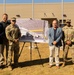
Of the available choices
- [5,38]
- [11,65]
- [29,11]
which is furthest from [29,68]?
[29,11]

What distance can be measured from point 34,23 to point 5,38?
155cm

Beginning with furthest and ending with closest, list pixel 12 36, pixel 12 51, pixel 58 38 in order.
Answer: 1. pixel 12 51
2. pixel 12 36
3. pixel 58 38

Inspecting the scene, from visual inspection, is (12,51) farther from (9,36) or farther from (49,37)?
(49,37)

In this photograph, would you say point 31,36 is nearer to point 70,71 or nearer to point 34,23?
point 34,23

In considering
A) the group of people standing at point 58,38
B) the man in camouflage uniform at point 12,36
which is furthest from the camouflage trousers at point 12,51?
the group of people standing at point 58,38

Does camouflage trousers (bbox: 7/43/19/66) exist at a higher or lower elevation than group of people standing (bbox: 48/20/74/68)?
lower

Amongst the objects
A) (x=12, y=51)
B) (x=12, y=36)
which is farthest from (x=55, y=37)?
(x=12, y=51)

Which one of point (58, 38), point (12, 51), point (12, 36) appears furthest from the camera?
point (12, 51)

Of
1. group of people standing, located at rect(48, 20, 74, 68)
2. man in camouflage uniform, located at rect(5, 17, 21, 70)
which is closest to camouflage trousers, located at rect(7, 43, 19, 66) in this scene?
man in camouflage uniform, located at rect(5, 17, 21, 70)

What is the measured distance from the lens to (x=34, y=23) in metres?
12.1

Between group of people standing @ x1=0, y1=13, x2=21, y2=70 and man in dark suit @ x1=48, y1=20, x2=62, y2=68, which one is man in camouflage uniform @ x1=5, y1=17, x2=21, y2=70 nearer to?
group of people standing @ x1=0, y1=13, x2=21, y2=70

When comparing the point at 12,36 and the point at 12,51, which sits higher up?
the point at 12,36

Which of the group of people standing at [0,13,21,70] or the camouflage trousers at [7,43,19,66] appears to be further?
the camouflage trousers at [7,43,19,66]

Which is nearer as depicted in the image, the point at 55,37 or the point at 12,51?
the point at 55,37
